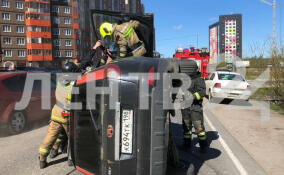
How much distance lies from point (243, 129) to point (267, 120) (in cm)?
173

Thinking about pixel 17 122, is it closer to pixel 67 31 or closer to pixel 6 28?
pixel 6 28

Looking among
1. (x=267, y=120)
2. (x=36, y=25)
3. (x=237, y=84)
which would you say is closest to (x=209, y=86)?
(x=237, y=84)

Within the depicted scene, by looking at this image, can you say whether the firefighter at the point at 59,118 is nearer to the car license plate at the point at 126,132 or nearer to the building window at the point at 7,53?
the car license plate at the point at 126,132

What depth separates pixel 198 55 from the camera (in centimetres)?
2138

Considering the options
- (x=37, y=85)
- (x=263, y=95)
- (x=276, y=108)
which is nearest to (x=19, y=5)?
(x=263, y=95)

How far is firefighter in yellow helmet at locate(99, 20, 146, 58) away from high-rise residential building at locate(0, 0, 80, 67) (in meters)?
55.2

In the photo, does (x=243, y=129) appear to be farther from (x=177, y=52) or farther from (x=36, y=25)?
Answer: (x=36, y=25)

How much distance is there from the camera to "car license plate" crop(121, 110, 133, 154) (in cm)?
278

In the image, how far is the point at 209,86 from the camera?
13320 mm

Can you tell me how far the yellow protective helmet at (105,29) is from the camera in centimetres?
452

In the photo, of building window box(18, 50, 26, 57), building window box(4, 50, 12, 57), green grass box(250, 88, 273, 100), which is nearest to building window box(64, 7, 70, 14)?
building window box(18, 50, 26, 57)

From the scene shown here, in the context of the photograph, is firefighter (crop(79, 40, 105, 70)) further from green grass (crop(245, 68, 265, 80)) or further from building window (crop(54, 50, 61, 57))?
building window (crop(54, 50, 61, 57))

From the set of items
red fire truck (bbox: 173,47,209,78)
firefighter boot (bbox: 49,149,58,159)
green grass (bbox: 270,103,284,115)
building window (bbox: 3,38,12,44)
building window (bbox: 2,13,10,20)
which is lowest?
firefighter boot (bbox: 49,149,58,159)

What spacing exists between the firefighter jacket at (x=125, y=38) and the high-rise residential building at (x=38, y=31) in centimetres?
5546
